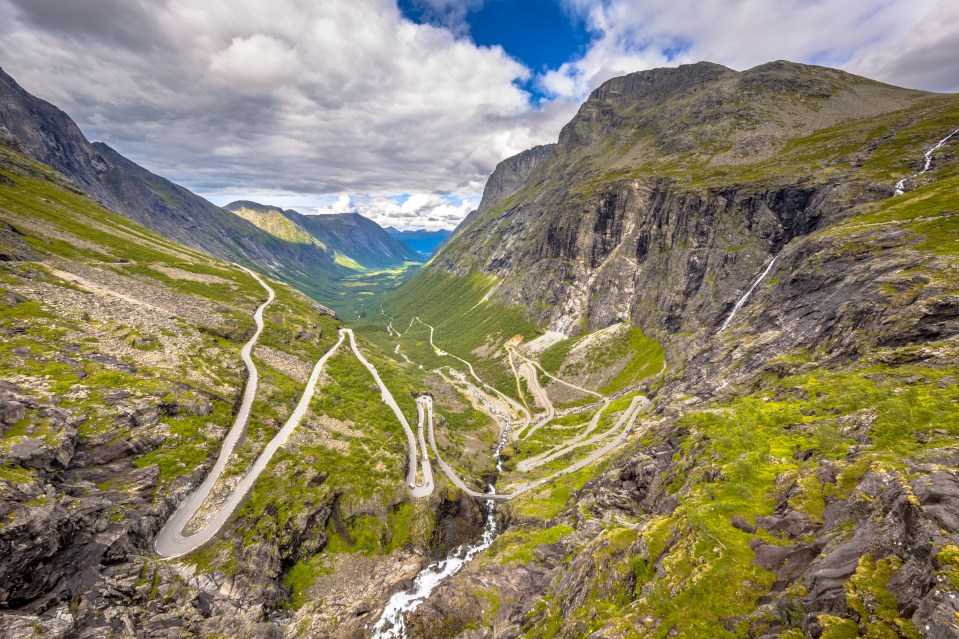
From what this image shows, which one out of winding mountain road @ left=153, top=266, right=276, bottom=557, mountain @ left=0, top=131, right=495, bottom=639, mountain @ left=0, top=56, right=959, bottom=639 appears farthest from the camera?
winding mountain road @ left=153, top=266, right=276, bottom=557

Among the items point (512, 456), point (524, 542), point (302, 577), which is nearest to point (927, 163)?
point (512, 456)

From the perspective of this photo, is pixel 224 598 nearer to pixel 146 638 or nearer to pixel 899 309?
pixel 146 638

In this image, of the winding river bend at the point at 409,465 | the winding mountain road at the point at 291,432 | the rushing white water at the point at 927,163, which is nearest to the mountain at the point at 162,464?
the winding mountain road at the point at 291,432

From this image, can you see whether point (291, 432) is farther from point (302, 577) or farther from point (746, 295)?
point (746, 295)

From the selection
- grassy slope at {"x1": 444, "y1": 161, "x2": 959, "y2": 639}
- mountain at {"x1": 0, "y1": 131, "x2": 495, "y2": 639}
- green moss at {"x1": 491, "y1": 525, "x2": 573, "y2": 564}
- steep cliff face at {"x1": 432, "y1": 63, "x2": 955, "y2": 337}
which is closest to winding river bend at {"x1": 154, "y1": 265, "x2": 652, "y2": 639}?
mountain at {"x1": 0, "y1": 131, "x2": 495, "y2": 639}

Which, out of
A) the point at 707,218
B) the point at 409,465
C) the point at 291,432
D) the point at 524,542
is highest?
the point at 707,218

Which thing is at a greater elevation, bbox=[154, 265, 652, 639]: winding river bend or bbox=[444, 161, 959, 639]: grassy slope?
bbox=[444, 161, 959, 639]: grassy slope

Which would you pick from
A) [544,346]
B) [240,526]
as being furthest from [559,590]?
[544,346]

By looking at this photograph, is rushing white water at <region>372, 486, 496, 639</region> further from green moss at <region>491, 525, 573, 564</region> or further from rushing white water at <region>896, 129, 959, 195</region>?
rushing white water at <region>896, 129, 959, 195</region>
